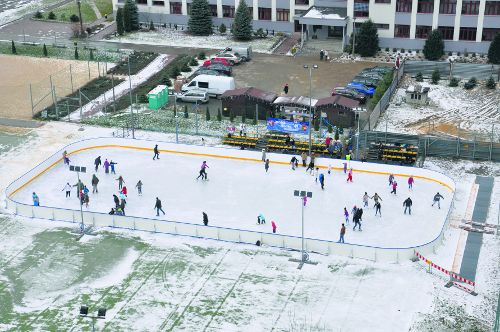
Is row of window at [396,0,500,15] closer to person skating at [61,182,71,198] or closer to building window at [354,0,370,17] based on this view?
building window at [354,0,370,17]

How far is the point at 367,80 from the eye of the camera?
2709 inches

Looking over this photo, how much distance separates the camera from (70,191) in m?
50.7

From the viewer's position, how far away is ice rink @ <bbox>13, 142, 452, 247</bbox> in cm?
4628

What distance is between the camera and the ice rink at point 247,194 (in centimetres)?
4628

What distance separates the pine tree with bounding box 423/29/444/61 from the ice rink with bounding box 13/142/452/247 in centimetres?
2611

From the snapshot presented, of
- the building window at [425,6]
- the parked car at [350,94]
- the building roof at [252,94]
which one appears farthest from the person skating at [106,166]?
the building window at [425,6]

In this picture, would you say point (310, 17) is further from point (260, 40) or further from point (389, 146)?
point (389, 146)

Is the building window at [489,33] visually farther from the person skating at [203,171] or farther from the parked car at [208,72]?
the person skating at [203,171]

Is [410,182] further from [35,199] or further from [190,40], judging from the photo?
[190,40]

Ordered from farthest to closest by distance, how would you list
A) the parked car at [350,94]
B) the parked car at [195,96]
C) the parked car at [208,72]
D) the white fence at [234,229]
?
the parked car at [208,72]
the parked car at [195,96]
the parked car at [350,94]
the white fence at [234,229]

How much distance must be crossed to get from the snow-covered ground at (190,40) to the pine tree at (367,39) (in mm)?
8615

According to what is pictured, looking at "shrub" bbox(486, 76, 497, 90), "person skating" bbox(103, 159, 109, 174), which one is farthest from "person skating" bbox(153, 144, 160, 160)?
"shrub" bbox(486, 76, 497, 90)

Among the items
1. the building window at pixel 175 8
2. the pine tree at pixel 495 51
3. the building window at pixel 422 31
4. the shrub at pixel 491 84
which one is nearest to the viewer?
the shrub at pixel 491 84

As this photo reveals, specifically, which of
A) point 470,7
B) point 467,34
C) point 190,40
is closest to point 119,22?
point 190,40
